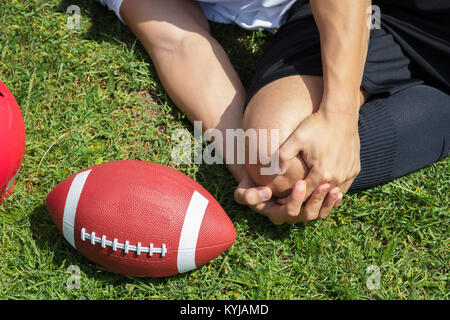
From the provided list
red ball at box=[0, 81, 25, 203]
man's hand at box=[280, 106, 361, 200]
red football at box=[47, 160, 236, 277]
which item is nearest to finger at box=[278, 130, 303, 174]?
man's hand at box=[280, 106, 361, 200]

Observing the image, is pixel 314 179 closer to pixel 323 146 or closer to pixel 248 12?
pixel 323 146

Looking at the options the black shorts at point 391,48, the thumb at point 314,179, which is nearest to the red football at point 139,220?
the thumb at point 314,179

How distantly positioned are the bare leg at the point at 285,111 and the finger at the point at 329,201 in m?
0.13

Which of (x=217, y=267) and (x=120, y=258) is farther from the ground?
(x=120, y=258)

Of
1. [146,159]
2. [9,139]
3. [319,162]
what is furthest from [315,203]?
[9,139]

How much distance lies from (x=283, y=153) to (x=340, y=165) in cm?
22

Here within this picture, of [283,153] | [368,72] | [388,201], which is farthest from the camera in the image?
[388,201]

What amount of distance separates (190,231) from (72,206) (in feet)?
1.46

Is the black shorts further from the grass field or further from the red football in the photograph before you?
the red football

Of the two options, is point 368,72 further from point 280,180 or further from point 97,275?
point 97,275

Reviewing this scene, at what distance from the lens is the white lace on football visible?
1.68 meters

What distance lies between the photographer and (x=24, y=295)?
188cm

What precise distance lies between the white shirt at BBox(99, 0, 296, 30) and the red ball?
751mm
